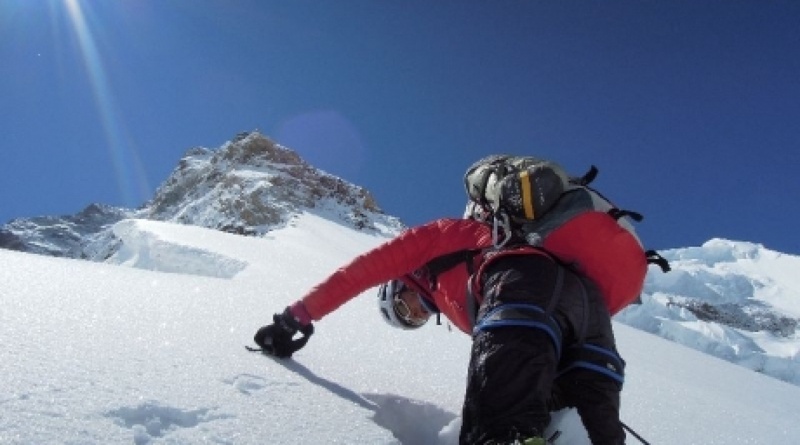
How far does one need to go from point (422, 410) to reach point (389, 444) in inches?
20.4

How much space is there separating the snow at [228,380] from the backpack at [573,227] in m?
0.60

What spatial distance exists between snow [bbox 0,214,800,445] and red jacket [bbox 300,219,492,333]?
283 mm

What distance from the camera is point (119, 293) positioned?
3160mm

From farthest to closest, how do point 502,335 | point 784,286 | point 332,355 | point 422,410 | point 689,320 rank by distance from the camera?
1. point 784,286
2. point 689,320
3. point 332,355
4. point 422,410
5. point 502,335

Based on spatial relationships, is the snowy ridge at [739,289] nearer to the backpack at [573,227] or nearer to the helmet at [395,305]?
the helmet at [395,305]

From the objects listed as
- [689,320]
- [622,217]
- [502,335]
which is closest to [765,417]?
[622,217]

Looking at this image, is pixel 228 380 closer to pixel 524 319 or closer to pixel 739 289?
pixel 524 319

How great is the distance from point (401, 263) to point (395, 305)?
54cm

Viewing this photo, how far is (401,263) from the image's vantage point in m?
2.57

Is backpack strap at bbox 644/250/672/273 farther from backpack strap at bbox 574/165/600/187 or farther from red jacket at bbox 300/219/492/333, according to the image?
red jacket at bbox 300/219/492/333

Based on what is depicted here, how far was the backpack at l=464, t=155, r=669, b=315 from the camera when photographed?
2090 mm

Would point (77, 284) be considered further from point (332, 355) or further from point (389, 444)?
point (389, 444)

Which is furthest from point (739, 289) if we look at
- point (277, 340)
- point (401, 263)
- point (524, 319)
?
point (524, 319)

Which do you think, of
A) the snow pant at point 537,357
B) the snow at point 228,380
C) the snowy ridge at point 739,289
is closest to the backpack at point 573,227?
the snow pant at point 537,357
